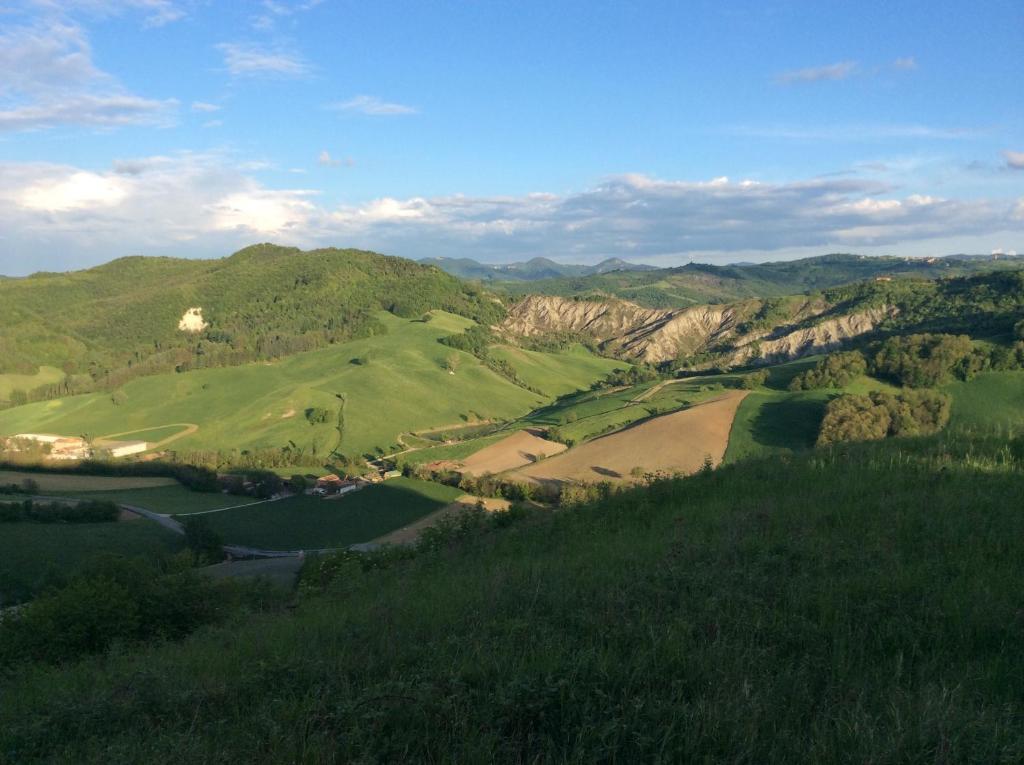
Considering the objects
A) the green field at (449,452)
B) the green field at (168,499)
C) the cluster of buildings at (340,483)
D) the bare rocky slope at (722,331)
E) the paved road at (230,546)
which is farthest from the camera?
the bare rocky slope at (722,331)

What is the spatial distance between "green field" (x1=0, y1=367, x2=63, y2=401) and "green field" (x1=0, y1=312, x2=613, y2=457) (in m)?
16.4

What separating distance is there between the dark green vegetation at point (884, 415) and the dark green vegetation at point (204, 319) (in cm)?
11117

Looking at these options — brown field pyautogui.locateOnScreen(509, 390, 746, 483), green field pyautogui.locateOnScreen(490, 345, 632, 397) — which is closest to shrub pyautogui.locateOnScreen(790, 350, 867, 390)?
brown field pyautogui.locateOnScreen(509, 390, 746, 483)

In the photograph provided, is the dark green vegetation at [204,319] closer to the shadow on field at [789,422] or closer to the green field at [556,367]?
the green field at [556,367]

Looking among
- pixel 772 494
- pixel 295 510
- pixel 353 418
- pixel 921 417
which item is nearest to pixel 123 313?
pixel 353 418

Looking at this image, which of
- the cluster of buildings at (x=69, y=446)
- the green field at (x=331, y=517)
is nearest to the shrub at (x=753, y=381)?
the green field at (x=331, y=517)

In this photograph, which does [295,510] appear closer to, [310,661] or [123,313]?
[310,661]

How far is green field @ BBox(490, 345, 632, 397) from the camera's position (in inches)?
5281

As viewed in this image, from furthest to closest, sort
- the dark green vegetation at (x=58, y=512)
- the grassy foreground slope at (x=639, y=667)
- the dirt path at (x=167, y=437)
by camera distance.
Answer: the dirt path at (x=167, y=437) < the dark green vegetation at (x=58, y=512) < the grassy foreground slope at (x=639, y=667)

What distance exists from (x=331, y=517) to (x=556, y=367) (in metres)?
99.3

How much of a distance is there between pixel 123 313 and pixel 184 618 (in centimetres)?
18824

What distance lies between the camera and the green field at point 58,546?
32.5 metres

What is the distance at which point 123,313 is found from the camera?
173 meters

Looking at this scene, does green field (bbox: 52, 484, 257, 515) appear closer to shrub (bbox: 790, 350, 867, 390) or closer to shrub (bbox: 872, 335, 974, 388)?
shrub (bbox: 790, 350, 867, 390)
